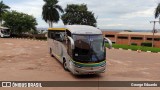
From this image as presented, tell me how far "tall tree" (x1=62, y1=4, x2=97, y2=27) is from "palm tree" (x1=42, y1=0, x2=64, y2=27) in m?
4.02

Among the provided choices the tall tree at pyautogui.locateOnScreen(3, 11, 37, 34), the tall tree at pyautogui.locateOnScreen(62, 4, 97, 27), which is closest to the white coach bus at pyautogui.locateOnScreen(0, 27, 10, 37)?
the tall tree at pyautogui.locateOnScreen(3, 11, 37, 34)

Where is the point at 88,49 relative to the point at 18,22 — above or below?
below

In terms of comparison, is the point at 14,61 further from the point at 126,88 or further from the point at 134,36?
the point at 134,36

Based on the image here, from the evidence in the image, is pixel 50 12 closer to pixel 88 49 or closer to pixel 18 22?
pixel 18 22

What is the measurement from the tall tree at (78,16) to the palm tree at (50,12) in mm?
4018

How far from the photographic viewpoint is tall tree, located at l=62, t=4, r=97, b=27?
6519cm

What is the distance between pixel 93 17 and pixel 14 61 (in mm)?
46618

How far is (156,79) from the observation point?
52.7ft

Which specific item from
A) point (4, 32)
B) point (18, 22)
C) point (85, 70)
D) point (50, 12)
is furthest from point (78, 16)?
point (85, 70)

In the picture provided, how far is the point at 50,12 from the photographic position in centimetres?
6138

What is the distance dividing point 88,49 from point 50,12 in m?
47.1

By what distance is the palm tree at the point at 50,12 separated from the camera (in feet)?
202

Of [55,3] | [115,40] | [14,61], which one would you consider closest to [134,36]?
[115,40]

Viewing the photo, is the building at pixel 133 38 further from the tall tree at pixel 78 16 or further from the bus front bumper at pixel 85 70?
the bus front bumper at pixel 85 70
